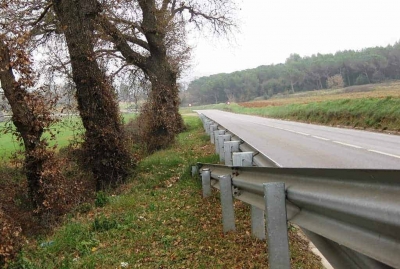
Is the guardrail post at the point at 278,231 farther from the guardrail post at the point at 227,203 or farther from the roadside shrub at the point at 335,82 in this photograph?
the roadside shrub at the point at 335,82

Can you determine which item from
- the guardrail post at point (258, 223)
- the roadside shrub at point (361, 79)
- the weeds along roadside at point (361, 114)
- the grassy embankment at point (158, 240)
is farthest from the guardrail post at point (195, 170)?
the roadside shrub at point (361, 79)

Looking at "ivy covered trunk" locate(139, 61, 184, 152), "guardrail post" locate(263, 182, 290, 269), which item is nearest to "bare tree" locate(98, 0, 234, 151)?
"ivy covered trunk" locate(139, 61, 184, 152)

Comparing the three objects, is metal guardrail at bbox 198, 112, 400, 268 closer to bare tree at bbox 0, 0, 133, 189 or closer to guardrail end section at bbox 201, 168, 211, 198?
Result: guardrail end section at bbox 201, 168, 211, 198

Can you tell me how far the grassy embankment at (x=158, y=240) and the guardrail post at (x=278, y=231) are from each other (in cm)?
155

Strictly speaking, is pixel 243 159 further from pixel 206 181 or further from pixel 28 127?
pixel 28 127

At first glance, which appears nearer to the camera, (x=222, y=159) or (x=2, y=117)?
(x=2, y=117)

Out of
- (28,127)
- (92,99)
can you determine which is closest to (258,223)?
(28,127)

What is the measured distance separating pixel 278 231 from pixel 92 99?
9.27 metres

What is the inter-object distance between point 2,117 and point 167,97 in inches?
371

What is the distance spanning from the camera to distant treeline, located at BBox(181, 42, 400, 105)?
105 metres

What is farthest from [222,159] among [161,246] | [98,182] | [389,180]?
[389,180]

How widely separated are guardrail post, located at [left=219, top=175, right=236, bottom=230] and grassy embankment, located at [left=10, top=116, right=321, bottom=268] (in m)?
0.13

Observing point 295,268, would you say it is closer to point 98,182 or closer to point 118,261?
point 118,261

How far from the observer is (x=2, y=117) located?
9320mm
